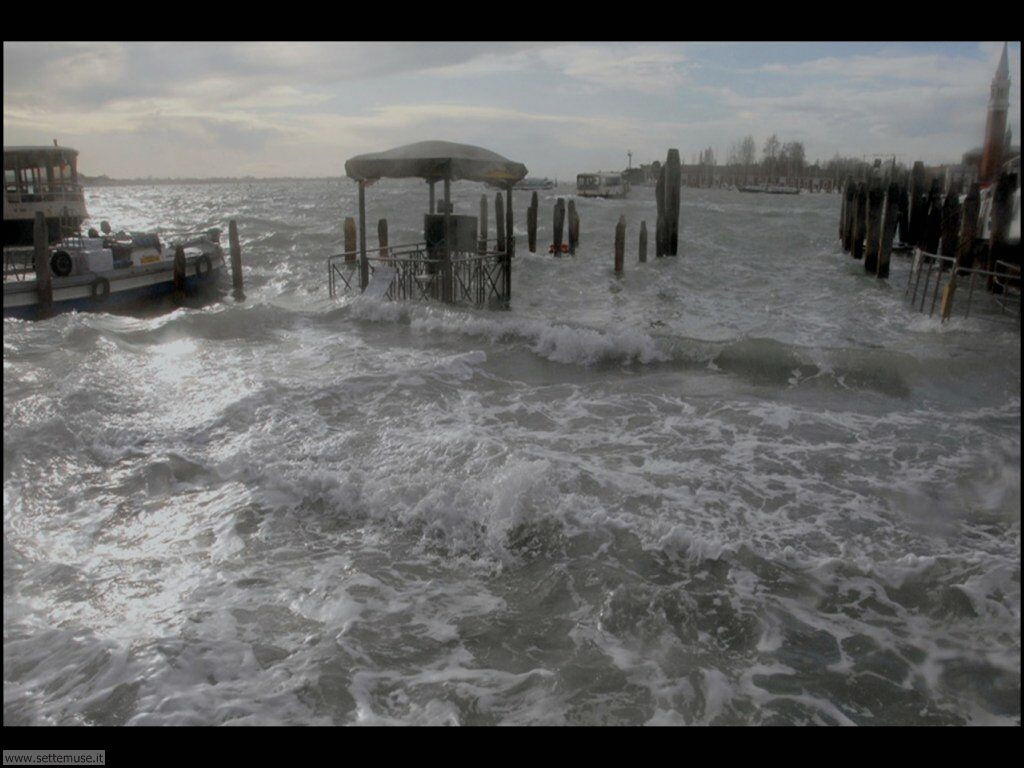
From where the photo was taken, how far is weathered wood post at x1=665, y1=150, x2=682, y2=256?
85.3 feet

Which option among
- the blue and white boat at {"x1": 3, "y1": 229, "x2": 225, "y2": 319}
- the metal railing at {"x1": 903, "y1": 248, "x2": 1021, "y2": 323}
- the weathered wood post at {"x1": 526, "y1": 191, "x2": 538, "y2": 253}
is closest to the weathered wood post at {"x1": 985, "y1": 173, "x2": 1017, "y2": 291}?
the metal railing at {"x1": 903, "y1": 248, "x2": 1021, "y2": 323}

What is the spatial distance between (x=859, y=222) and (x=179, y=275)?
79.3 ft

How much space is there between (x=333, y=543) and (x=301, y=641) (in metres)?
1.31

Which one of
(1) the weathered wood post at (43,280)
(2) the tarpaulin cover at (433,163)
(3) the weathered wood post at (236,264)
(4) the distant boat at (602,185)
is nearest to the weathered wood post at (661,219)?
(2) the tarpaulin cover at (433,163)

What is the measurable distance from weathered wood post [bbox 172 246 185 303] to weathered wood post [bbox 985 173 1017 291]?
66.1 feet

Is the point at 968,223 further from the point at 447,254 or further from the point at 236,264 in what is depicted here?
the point at 236,264

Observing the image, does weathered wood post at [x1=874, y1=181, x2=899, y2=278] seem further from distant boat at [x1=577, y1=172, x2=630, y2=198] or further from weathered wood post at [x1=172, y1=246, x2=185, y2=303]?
distant boat at [x1=577, y1=172, x2=630, y2=198]

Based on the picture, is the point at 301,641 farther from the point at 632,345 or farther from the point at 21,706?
the point at 632,345

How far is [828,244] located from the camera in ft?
116

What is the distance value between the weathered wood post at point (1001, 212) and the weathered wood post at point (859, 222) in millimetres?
10004

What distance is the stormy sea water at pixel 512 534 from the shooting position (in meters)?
3.90

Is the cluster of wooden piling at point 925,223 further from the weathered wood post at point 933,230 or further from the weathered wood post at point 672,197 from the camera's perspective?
the weathered wood post at point 672,197

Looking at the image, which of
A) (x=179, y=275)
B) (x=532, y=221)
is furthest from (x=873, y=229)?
(x=179, y=275)
